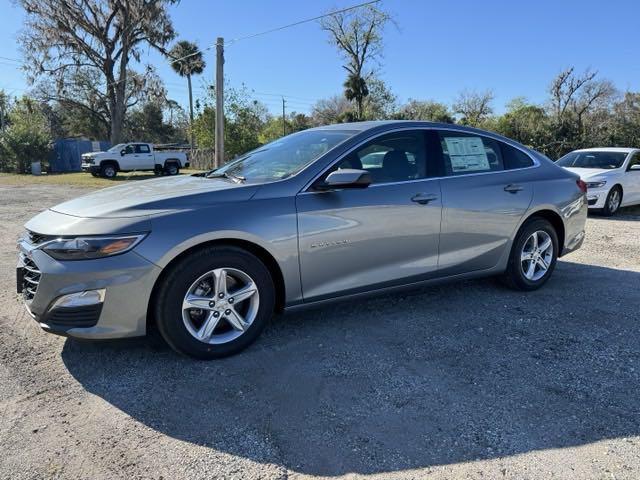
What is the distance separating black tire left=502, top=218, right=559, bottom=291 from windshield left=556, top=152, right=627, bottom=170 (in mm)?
7417

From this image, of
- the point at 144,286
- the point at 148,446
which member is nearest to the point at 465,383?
the point at 148,446

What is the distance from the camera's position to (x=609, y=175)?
10336 mm

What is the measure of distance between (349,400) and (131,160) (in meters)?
25.4

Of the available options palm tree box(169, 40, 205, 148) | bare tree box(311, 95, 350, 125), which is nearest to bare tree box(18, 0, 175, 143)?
palm tree box(169, 40, 205, 148)

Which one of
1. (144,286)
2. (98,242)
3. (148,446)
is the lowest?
(148,446)

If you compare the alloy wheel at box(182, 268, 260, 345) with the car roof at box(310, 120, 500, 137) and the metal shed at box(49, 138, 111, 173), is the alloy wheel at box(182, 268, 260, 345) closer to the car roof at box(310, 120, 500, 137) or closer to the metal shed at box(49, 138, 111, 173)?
the car roof at box(310, 120, 500, 137)

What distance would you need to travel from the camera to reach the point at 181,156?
89.0 feet

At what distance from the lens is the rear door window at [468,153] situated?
4297 mm

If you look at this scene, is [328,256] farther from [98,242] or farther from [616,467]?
[616,467]

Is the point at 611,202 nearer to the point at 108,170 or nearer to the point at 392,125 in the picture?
the point at 392,125

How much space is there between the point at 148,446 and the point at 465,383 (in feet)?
6.19

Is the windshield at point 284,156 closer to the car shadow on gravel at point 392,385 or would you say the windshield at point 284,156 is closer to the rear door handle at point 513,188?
the car shadow on gravel at point 392,385

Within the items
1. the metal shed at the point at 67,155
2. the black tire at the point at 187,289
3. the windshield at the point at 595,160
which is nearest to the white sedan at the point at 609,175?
the windshield at the point at 595,160

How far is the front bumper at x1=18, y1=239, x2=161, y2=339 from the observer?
2.93 meters
